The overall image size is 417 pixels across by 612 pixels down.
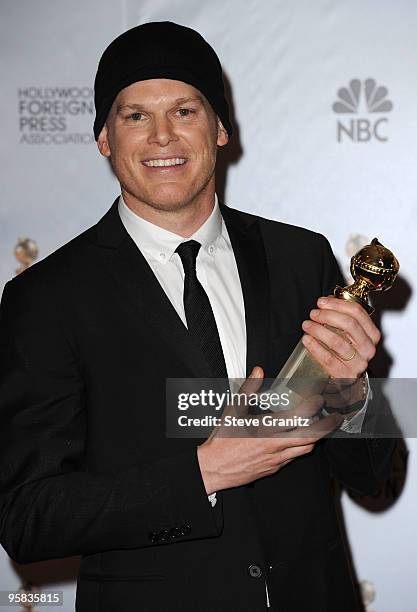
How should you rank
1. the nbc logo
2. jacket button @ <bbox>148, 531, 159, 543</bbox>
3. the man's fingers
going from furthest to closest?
the nbc logo → jacket button @ <bbox>148, 531, 159, 543</bbox> → the man's fingers

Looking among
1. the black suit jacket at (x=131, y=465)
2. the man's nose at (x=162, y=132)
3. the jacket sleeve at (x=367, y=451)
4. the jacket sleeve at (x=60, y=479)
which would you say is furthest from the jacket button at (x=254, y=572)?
the man's nose at (x=162, y=132)

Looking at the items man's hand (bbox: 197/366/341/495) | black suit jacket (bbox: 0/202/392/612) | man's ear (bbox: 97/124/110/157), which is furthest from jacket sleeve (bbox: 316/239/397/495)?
man's ear (bbox: 97/124/110/157)

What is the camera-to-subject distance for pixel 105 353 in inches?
55.6

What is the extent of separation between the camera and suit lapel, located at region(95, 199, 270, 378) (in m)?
1.41

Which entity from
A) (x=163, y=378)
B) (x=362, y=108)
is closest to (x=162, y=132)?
(x=163, y=378)

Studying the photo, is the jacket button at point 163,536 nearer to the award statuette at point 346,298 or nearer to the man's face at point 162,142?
the award statuette at point 346,298

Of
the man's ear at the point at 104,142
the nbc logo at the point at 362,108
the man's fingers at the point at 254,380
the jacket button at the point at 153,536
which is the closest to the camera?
the man's fingers at the point at 254,380

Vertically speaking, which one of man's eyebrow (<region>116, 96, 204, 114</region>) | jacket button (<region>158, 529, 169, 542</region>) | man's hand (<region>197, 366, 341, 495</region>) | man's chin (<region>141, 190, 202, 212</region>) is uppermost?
man's eyebrow (<region>116, 96, 204, 114</region>)

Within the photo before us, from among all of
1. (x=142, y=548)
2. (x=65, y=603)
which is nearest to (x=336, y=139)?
A: (x=142, y=548)

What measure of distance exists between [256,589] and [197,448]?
0.25 meters

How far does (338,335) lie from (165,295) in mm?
326

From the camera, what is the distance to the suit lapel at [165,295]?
4.62 ft

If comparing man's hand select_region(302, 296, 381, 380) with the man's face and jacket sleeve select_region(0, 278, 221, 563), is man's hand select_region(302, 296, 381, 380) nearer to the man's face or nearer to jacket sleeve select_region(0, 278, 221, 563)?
jacket sleeve select_region(0, 278, 221, 563)

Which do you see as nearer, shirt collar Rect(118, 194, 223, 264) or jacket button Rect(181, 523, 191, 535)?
jacket button Rect(181, 523, 191, 535)
